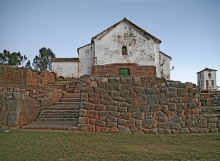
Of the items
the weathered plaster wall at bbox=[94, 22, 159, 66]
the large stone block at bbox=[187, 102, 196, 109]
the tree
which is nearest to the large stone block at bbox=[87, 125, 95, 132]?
the large stone block at bbox=[187, 102, 196, 109]

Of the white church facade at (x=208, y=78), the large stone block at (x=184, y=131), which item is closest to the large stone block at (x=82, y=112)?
Result: the large stone block at (x=184, y=131)

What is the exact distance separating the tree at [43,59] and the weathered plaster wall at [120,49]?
3136 centimetres

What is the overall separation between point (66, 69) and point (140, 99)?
20950mm

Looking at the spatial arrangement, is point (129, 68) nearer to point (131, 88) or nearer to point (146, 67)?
point (146, 67)

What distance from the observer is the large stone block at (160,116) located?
6.47 m

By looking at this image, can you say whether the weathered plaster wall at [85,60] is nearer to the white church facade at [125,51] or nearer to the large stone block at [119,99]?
the white church facade at [125,51]

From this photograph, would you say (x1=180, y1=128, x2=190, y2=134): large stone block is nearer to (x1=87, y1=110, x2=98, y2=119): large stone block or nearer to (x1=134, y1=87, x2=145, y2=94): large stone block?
(x1=134, y1=87, x2=145, y2=94): large stone block

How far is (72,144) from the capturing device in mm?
4605

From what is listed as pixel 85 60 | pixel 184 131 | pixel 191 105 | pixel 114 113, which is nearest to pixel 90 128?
pixel 114 113

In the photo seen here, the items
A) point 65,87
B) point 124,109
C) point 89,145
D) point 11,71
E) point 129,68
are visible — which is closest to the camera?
point 89,145

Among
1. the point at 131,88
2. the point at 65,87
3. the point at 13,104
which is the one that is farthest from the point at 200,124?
the point at 65,87

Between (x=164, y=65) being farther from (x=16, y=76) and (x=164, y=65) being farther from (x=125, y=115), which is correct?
(x=125, y=115)

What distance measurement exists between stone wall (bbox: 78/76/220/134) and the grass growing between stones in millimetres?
805

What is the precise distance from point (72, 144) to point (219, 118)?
14.9 feet
